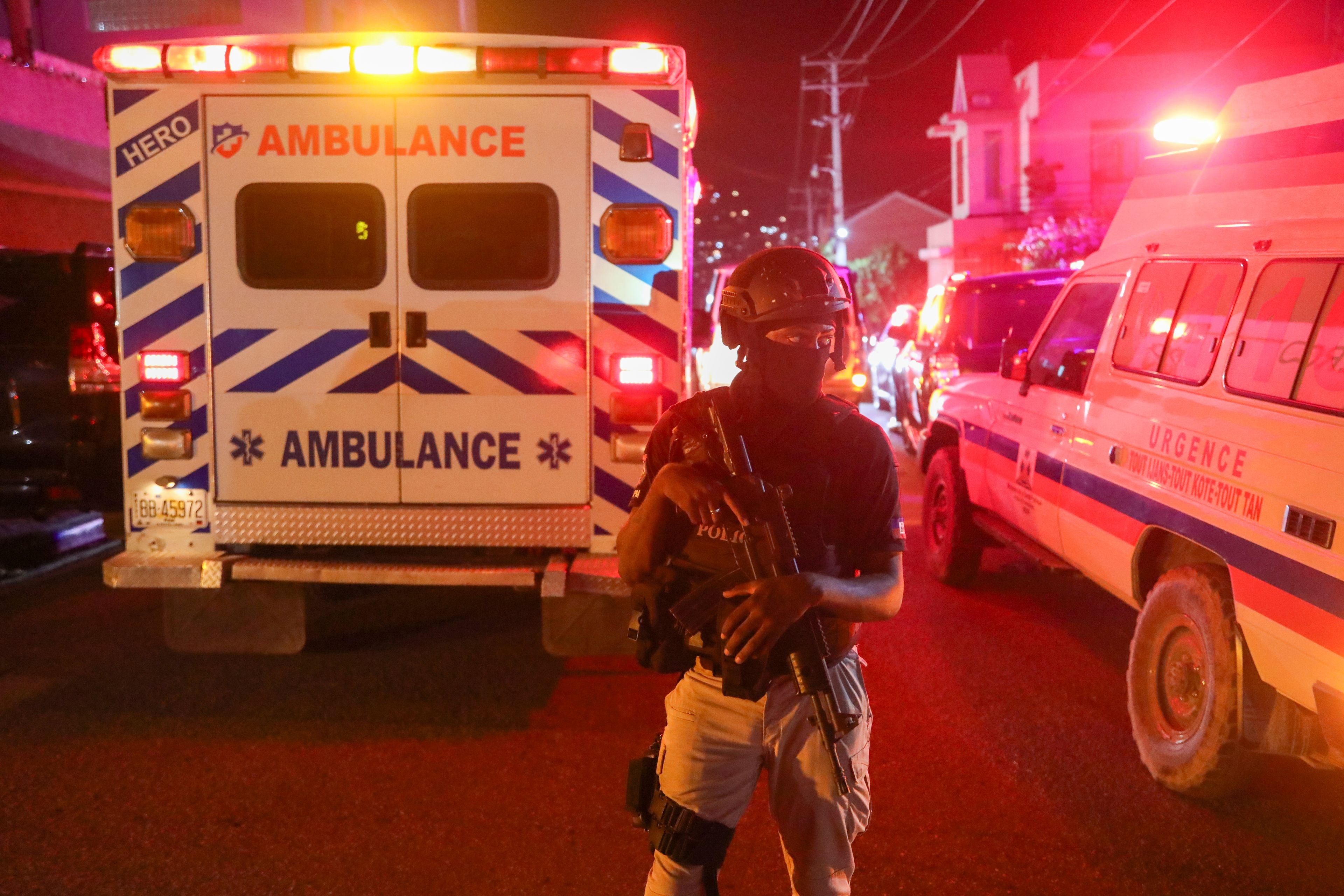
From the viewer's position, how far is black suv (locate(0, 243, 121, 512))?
7.08 meters

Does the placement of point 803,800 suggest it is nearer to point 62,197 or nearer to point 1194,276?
point 1194,276

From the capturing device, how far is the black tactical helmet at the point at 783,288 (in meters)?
2.40

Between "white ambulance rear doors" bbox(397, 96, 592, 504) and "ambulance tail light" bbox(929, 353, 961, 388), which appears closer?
"white ambulance rear doors" bbox(397, 96, 592, 504)

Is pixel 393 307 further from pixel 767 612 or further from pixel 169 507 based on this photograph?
pixel 767 612

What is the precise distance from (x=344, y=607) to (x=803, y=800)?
4961mm

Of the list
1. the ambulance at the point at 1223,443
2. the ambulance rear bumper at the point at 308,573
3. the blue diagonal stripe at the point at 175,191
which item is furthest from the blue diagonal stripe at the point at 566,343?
the ambulance at the point at 1223,443

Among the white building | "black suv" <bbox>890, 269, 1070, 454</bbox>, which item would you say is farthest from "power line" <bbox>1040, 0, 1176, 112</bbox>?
"black suv" <bbox>890, 269, 1070, 454</bbox>

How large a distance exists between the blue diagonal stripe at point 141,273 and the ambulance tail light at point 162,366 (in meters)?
0.28

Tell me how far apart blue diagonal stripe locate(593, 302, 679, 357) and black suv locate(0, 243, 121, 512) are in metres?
3.75

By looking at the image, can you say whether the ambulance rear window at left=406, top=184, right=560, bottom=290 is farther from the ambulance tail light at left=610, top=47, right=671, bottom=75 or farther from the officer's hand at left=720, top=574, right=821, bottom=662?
the officer's hand at left=720, top=574, right=821, bottom=662

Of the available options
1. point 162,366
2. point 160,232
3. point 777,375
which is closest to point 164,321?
point 162,366

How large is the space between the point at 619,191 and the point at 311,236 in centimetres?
135

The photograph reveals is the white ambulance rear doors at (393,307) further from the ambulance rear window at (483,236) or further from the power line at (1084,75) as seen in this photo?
the power line at (1084,75)

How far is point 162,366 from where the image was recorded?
16.4 feet
